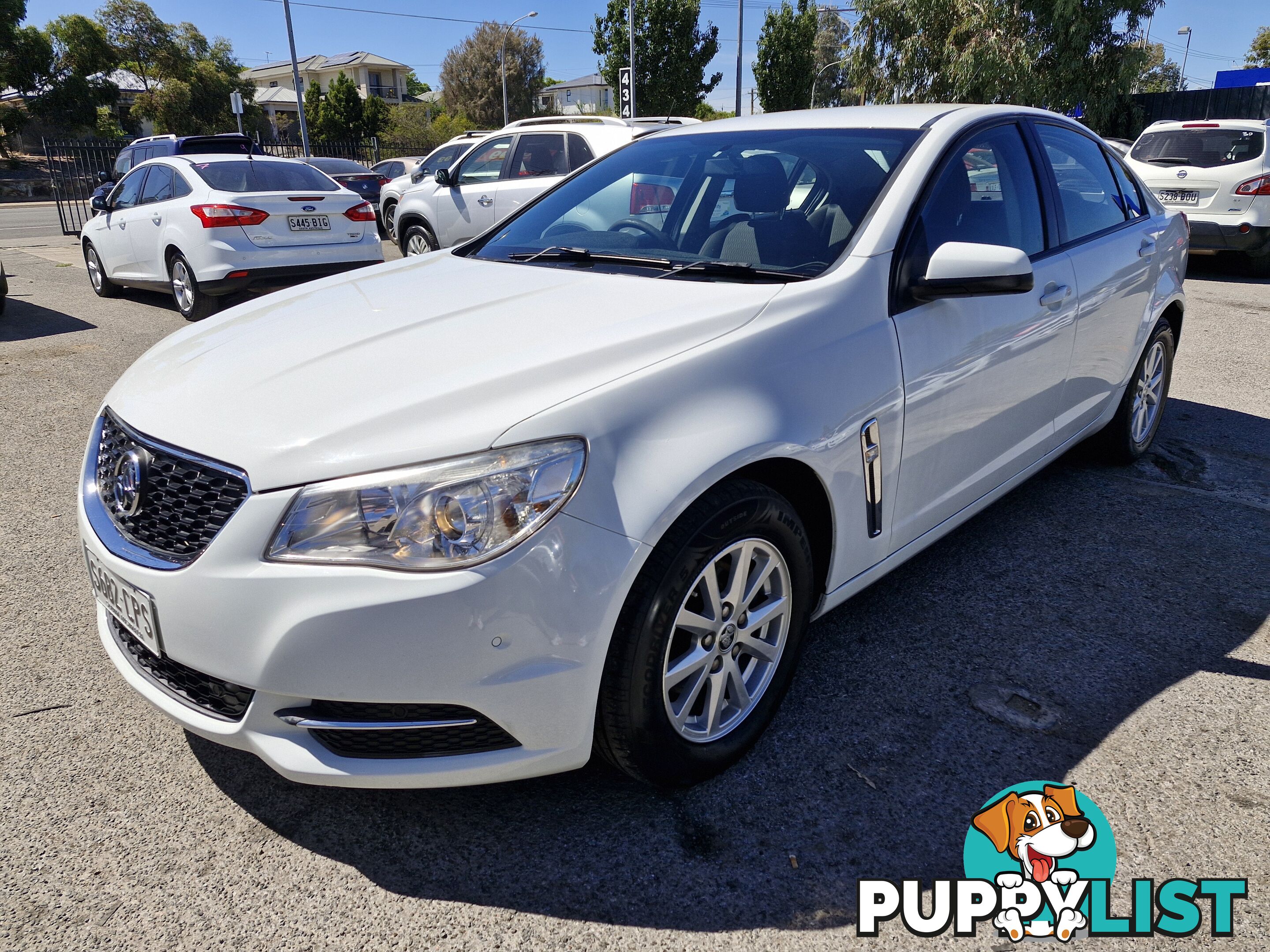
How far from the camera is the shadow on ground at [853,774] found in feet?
6.63

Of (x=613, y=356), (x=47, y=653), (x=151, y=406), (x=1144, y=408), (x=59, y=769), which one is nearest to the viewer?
(x=613, y=356)

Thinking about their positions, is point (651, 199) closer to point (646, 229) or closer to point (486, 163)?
point (646, 229)

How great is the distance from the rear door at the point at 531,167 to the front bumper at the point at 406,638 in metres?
8.16

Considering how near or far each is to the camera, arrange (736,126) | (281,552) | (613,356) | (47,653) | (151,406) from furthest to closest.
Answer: (736,126), (47,653), (151,406), (613,356), (281,552)

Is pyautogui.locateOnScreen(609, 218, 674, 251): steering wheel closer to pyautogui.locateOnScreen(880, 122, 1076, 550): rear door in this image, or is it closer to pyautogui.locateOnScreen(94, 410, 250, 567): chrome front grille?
pyautogui.locateOnScreen(880, 122, 1076, 550): rear door

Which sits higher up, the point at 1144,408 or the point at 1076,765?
the point at 1144,408

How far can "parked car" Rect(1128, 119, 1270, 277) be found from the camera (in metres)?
10.7

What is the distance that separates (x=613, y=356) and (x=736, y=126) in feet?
5.80

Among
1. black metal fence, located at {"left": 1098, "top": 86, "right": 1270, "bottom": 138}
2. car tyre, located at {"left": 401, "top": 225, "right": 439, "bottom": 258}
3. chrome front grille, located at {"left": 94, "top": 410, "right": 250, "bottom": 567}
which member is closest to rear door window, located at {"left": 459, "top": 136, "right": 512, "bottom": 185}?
car tyre, located at {"left": 401, "top": 225, "right": 439, "bottom": 258}

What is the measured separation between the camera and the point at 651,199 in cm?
326

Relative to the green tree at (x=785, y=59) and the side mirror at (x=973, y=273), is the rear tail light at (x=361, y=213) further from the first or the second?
the green tree at (x=785, y=59)

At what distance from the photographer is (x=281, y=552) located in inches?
71.3

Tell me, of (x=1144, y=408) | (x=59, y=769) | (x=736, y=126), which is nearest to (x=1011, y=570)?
(x=1144, y=408)

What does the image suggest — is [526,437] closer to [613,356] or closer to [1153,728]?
[613,356]
